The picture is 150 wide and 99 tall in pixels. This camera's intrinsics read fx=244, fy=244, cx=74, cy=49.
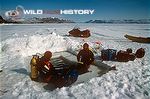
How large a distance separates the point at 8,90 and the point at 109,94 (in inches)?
120

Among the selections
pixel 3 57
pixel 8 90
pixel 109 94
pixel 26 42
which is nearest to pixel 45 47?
pixel 26 42

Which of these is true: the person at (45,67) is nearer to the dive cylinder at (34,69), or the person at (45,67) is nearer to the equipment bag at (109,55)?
the dive cylinder at (34,69)

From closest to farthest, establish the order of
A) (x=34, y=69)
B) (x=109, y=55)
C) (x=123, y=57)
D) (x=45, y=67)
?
(x=45, y=67) < (x=34, y=69) < (x=123, y=57) < (x=109, y=55)

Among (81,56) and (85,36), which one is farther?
(85,36)

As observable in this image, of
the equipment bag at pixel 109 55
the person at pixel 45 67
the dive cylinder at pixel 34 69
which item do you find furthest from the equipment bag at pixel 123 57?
the dive cylinder at pixel 34 69

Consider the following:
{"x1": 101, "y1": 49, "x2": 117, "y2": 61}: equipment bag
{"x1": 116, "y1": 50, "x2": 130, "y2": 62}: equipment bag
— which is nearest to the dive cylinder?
{"x1": 101, "y1": 49, "x2": 117, "y2": 61}: equipment bag

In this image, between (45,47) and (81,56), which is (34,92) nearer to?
(81,56)

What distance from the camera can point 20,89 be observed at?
7.34 metres

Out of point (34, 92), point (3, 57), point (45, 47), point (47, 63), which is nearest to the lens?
point (34, 92)

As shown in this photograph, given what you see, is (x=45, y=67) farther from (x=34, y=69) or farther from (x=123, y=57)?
(x=123, y=57)

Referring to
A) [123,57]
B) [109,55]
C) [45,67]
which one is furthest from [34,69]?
[123,57]

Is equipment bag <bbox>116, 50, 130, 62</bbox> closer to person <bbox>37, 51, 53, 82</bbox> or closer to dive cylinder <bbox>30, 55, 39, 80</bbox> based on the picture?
person <bbox>37, 51, 53, 82</bbox>

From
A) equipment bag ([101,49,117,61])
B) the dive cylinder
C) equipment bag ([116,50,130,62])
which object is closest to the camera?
the dive cylinder

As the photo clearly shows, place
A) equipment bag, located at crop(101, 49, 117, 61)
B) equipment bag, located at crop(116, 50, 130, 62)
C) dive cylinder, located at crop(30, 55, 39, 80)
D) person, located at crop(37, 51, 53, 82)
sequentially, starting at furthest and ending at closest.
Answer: equipment bag, located at crop(101, 49, 117, 61)
equipment bag, located at crop(116, 50, 130, 62)
dive cylinder, located at crop(30, 55, 39, 80)
person, located at crop(37, 51, 53, 82)
